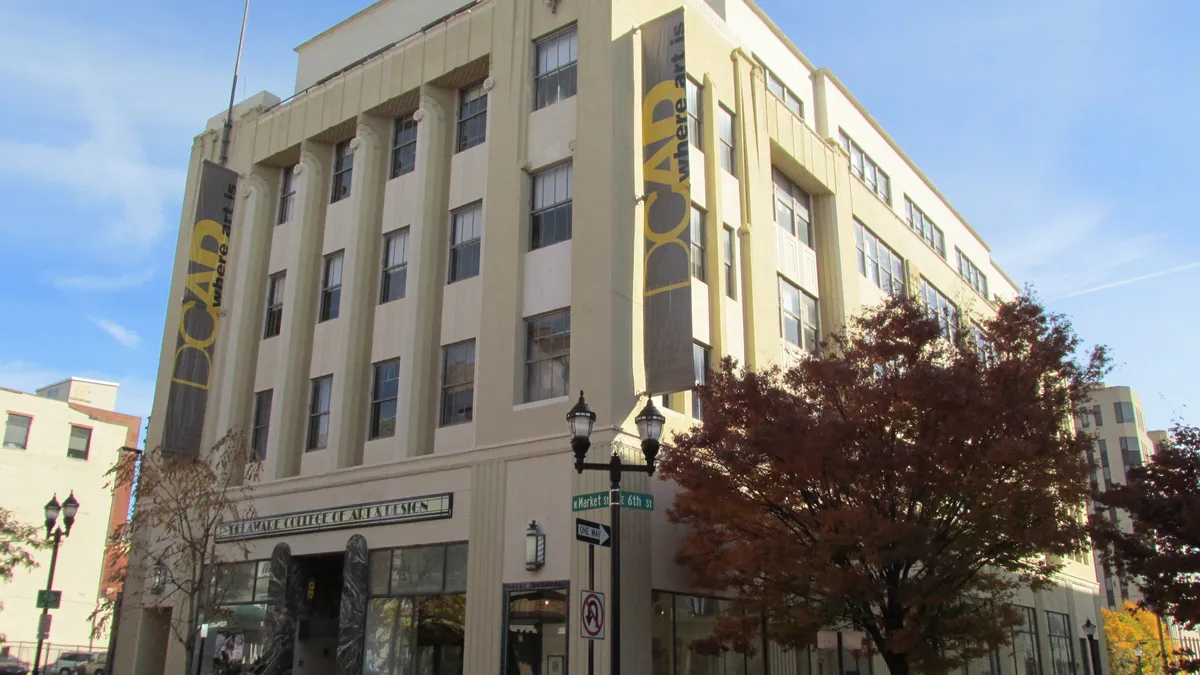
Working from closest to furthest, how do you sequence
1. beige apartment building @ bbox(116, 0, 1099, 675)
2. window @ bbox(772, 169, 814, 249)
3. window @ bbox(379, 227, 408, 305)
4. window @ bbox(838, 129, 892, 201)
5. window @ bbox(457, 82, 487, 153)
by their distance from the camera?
beige apartment building @ bbox(116, 0, 1099, 675)
window @ bbox(457, 82, 487, 153)
window @ bbox(379, 227, 408, 305)
window @ bbox(772, 169, 814, 249)
window @ bbox(838, 129, 892, 201)

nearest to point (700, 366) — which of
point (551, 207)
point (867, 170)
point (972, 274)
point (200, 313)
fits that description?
point (551, 207)

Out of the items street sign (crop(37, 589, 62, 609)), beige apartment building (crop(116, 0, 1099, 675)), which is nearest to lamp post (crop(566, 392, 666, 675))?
beige apartment building (crop(116, 0, 1099, 675))

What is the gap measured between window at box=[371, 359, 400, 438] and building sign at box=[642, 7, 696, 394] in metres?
8.34

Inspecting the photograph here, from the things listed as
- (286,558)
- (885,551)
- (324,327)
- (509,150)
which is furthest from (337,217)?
(885,551)

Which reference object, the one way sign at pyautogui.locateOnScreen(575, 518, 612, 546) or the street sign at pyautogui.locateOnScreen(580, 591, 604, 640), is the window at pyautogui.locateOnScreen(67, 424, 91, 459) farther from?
the street sign at pyautogui.locateOnScreen(580, 591, 604, 640)

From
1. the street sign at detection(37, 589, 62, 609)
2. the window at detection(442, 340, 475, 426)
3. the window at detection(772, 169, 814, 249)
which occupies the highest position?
the window at detection(772, 169, 814, 249)

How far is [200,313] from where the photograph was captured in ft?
113

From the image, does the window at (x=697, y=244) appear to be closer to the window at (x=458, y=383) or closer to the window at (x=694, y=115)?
the window at (x=694, y=115)

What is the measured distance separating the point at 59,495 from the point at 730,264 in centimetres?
5343

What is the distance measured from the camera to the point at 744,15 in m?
35.0

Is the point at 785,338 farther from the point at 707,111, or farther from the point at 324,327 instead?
the point at 324,327

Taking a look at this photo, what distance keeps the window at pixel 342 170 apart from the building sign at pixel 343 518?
10.4m

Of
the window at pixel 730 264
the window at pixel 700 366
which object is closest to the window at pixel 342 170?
the window at pixel 730 264

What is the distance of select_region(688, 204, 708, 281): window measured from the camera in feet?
88.5
